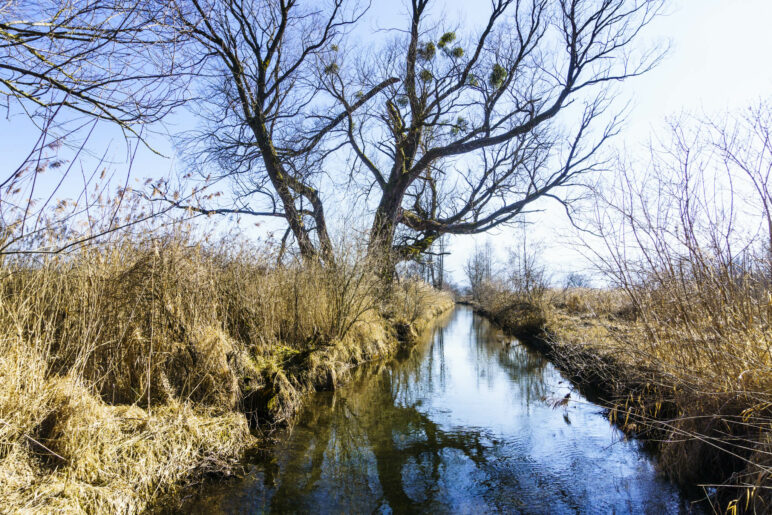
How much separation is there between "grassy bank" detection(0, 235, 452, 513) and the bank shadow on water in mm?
535

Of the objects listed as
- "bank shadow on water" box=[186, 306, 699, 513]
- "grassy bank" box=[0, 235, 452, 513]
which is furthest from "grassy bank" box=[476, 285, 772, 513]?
"grassy bank" box=[0, 235, 452, 513]

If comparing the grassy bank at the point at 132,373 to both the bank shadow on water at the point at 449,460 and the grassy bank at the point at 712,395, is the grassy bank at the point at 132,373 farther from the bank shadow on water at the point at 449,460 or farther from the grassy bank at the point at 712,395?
the grassy bank at the point at 712,395

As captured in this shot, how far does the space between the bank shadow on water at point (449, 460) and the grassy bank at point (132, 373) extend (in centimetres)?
54

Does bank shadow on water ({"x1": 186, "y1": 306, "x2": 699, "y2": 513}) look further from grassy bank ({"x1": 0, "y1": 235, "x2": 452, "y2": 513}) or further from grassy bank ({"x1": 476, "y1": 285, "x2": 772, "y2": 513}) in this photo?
grassy bank ({"x1": 0, "y1": 235, "x2": 452, "y2": 513})

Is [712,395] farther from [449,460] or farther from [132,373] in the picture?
[132,373]

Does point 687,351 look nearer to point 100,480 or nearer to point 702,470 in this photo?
point 702,470

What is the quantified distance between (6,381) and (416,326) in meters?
15.4

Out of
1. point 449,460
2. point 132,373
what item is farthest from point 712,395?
point 132,373

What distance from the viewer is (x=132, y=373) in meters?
4.96

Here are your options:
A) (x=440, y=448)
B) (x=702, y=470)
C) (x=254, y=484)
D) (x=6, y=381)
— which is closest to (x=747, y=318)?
(x=702, y=470)

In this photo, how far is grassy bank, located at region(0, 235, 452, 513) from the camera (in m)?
3.40

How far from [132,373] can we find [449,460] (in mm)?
3738

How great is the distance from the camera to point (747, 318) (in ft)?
13.8

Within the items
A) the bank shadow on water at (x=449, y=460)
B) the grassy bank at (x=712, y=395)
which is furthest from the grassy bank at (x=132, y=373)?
the grassy bank at (x=712, y=395)
